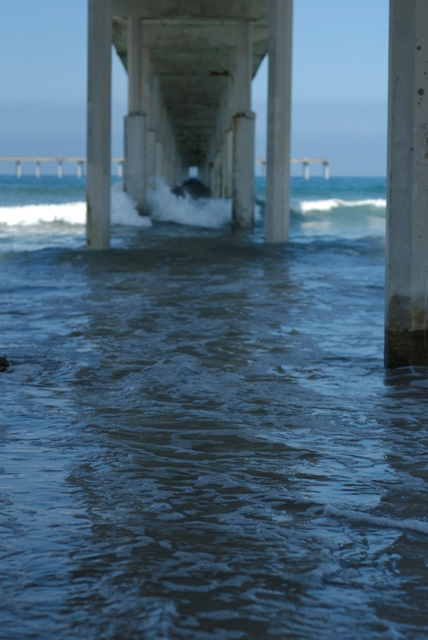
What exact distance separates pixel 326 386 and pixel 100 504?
8.57 ft

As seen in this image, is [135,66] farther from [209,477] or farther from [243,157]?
[209,477]

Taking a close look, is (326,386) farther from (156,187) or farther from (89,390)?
(156,187)

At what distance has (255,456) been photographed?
408 cm

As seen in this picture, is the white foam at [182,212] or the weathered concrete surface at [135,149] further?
the white foam at [182,212]

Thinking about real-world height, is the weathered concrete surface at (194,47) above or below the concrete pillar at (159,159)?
above

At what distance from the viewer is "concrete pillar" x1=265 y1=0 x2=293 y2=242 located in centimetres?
1753

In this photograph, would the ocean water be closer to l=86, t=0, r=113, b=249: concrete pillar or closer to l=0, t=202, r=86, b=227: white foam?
Answer: l=86, t=0, r=113, b=249: concrete pillar

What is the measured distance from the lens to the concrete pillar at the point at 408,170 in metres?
5.70

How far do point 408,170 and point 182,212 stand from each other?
25.1 metres

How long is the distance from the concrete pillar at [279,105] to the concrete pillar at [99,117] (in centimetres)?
333

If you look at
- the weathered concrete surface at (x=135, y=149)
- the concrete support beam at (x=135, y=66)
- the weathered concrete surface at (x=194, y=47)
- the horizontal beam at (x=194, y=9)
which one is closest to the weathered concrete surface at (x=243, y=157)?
the weathered concrete surface at (x=194, y=47)

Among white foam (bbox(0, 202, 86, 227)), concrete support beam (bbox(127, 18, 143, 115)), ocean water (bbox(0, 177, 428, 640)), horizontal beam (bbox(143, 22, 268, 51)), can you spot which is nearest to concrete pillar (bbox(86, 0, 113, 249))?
ocean water (bbox(0, 177, 428, 640))

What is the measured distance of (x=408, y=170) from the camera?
577 cm

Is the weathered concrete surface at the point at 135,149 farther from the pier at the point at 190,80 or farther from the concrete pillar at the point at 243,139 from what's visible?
the concrete pillar at the point at 243,139
